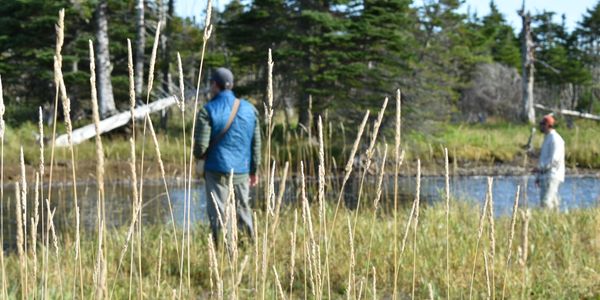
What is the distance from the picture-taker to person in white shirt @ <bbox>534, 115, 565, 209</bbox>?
669cm

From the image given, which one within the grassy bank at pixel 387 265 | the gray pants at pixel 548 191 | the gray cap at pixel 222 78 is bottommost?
the grassy bank at pixel 387 265

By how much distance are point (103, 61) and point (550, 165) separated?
40.4ft

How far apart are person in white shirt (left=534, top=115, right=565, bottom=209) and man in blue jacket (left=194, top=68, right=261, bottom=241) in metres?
3.48

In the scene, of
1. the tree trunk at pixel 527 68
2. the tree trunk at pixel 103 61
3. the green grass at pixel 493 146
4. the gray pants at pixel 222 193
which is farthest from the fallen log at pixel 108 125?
the tree trunk at pixel 527 68

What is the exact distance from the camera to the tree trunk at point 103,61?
1590cm

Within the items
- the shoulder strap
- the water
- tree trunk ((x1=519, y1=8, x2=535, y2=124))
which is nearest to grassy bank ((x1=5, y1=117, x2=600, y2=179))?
the water

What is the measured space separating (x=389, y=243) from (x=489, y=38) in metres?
34.9

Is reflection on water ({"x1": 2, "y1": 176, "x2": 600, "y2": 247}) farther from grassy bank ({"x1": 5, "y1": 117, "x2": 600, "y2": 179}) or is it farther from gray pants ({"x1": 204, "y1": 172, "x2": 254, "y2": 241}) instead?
gray pants ({"x1": 204, "y1": 172, "x2": 254, "y2": 241})

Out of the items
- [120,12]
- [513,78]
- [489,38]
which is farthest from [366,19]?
[489,38]

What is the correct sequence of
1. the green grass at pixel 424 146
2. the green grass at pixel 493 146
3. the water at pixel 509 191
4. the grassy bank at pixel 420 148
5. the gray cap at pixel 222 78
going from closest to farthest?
the gray cap at pixel 222 78 < the water at pixel 509 191 < the grassy bank at pixel 420 148 < the green grass at pixel 424 146 < the green grass at pixel 493 146

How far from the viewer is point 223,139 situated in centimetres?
485

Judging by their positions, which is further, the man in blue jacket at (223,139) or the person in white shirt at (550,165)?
the person in white shirt at (550,165)

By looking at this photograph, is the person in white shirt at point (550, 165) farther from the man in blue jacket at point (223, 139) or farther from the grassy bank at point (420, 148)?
the grassy bank at point (420, 148)

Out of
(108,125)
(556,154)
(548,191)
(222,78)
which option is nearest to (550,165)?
(556,154)
